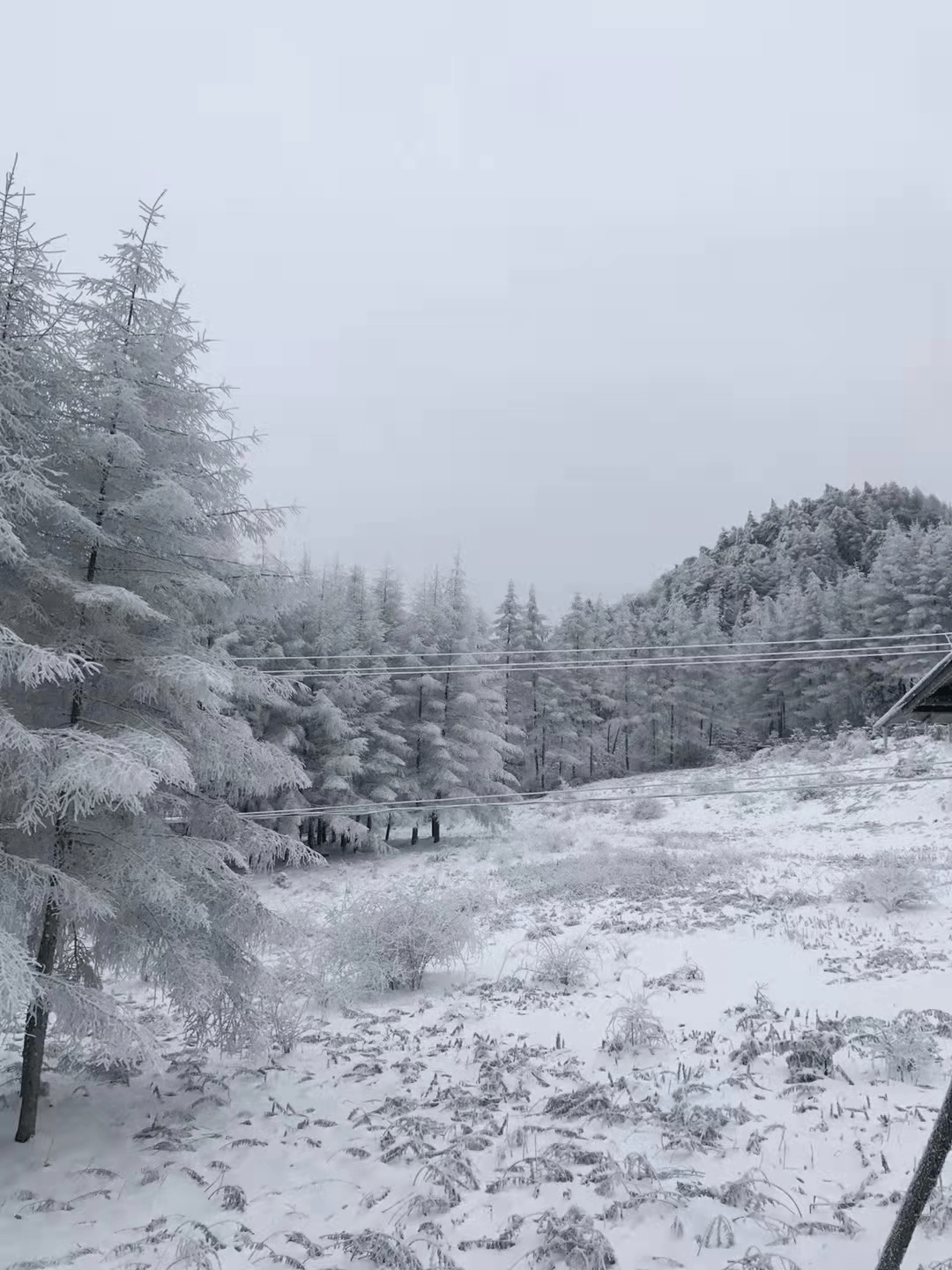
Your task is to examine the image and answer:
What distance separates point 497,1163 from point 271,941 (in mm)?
3022

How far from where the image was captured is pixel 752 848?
2145 centimetres

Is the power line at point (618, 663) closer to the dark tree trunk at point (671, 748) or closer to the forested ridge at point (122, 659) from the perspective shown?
the forested ridge at point (122, 659)

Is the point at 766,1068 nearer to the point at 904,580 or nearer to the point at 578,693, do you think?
the point at 578,693

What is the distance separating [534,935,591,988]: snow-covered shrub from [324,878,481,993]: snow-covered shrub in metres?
1.22

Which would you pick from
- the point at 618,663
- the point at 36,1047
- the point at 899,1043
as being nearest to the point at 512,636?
the point at 618,663

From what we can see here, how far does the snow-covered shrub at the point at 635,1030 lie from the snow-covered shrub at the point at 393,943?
3.22m

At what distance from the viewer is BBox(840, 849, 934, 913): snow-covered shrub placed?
12172 mm

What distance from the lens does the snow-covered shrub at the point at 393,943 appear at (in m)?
10.4

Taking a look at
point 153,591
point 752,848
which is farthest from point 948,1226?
point 752,848

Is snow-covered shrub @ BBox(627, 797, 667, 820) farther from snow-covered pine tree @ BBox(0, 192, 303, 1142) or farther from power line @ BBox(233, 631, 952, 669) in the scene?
snow-covered pine tree @ BBox(0, 192, 303, 1142)

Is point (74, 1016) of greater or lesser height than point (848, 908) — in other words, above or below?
above

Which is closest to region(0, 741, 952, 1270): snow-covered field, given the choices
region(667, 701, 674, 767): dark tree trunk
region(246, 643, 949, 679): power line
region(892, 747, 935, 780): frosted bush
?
region(246, 643, 949, 679): power line

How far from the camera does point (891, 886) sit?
41.2 feet

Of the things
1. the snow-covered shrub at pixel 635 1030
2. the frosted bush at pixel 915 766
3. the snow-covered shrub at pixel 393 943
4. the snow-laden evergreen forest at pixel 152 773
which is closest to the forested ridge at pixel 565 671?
the snow-laden evergreen forest at pixel 152 773
